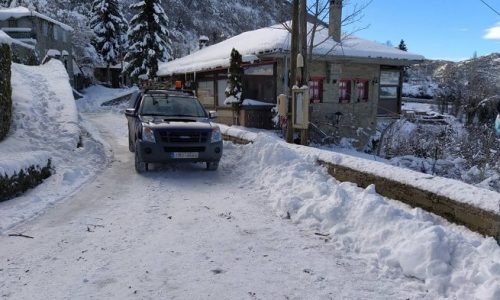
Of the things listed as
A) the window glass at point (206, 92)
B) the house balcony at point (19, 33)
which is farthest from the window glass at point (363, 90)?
the house balcony at point (19, 33)

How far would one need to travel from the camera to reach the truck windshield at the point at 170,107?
9113 millimetres

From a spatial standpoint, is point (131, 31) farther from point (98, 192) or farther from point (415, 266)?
point (415, 266)

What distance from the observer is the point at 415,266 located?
383 cm

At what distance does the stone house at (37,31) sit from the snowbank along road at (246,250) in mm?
26926

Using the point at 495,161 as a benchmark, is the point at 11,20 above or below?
above

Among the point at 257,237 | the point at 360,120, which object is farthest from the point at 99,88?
the point at 257,237

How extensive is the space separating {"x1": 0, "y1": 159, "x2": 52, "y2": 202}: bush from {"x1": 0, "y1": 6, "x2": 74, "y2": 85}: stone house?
24.5 meters

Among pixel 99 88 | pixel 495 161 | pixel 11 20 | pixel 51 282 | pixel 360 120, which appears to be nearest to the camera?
pixel 51 282

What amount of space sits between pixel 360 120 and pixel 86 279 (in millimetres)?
17462

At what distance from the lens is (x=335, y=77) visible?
18516 millimetres

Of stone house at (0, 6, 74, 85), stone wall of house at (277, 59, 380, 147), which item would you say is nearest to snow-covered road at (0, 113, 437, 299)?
stone wall of house at (277, 59, 380, 147)

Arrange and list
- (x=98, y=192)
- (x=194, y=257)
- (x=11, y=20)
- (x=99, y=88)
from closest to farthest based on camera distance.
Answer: (x=194, y=257)
(x=98, y=192)
(x=11, y=20)
(x=99, y=88)

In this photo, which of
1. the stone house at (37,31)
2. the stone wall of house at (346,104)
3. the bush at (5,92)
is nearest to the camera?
the bush at (5,92)

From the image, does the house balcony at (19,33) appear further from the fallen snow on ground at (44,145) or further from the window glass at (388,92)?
the window glass at (388,92)
